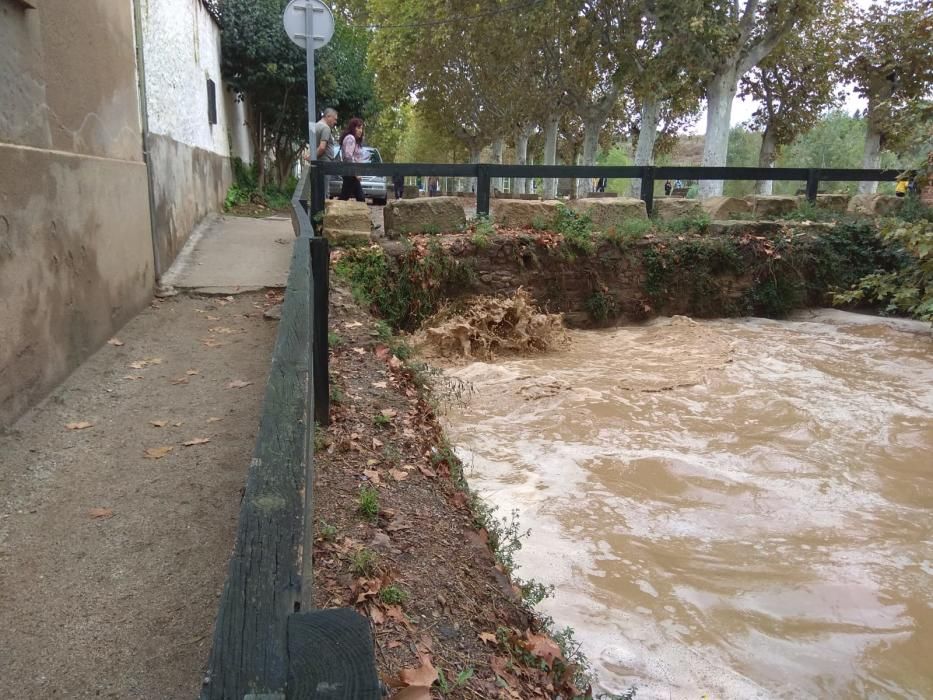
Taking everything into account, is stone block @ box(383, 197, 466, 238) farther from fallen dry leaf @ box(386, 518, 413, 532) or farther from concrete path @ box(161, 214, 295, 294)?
fallen dry leaf @ box(386, 518, 413, 532)

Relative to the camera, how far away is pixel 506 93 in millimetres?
27516

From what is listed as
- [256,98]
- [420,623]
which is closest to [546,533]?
[420,623]

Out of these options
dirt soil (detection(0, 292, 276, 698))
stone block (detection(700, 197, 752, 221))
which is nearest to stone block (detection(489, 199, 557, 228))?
stone block (detection(700, 197, 752, 221))

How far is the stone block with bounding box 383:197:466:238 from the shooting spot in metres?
9.12

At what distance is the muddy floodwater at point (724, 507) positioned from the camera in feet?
10.7

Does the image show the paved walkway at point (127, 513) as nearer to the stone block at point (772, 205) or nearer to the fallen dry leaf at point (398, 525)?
the fallen dry leaf at point (398, 525)

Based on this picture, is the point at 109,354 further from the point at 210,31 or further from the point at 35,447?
the point at 210,31

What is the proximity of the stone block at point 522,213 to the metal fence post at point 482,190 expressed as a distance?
0.18m

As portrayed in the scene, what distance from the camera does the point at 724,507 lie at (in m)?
4.66

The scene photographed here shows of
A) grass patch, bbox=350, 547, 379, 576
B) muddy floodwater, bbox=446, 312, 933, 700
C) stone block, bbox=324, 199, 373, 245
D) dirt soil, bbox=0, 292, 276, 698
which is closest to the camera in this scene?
dirt soil, bbox=0, 292, 276, 698

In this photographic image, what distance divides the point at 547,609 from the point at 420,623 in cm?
122

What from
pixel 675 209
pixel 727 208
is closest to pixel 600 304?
pixel 675 209

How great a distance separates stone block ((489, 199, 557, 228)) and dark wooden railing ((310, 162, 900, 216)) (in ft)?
0.76

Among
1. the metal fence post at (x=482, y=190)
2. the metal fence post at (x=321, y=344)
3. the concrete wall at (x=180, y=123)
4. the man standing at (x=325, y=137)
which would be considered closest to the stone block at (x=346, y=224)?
the man standing at (x=325, y=137)
